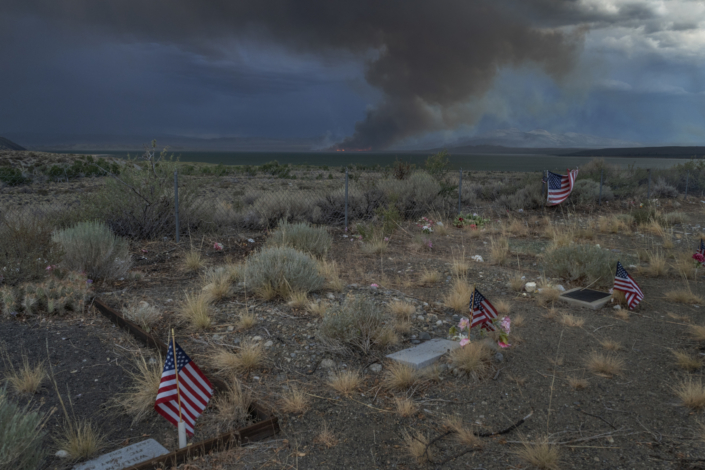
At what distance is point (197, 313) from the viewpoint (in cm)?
558

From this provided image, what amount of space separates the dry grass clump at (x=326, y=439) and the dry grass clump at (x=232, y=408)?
2.06 ft

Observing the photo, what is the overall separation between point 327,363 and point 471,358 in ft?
4.51

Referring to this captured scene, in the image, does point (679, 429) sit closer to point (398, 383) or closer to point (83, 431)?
point (398, 383)

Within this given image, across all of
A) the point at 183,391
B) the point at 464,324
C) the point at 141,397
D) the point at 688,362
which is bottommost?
the point at 141,397

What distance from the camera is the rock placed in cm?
462

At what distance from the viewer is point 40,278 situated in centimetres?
680

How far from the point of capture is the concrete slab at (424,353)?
4.49 meters

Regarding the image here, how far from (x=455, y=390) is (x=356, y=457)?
128cm

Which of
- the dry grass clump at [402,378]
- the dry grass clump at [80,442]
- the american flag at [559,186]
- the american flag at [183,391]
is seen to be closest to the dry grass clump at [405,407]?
the dry grass clump at [402,378]

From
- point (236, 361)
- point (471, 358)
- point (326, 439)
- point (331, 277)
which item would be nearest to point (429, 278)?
point (331, 277)

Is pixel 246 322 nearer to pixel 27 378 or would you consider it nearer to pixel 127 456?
pixel 27 378

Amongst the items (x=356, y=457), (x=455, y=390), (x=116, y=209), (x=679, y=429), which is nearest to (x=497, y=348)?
(x=455, y=390)

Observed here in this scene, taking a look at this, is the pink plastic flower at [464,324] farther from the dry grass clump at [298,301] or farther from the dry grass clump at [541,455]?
the dry grass clump at [298,301]

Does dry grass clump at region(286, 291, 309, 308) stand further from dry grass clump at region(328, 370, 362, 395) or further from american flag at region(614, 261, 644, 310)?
american flag at region(614, 261, 644, 310)
